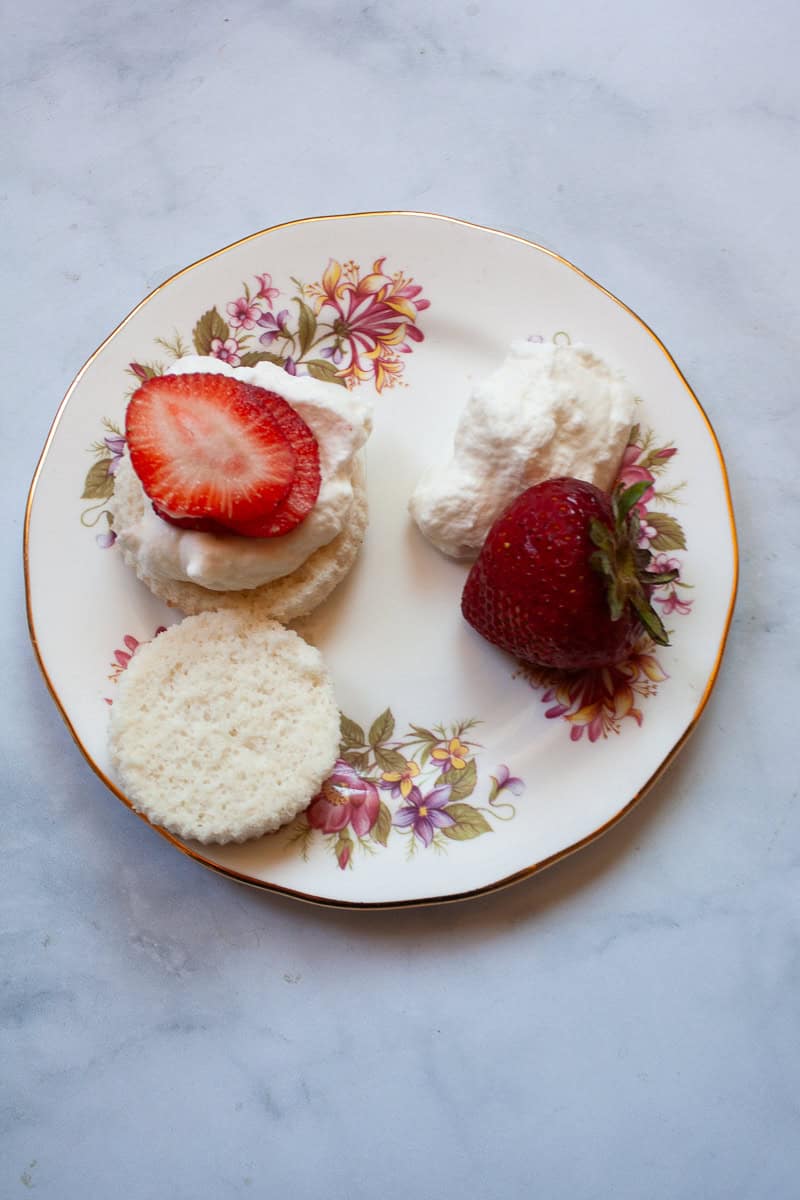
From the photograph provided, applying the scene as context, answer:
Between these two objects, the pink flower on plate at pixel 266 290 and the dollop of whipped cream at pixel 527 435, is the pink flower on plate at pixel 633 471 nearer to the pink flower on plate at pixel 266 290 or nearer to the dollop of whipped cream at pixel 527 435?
the dollop of whipped cream at pixel 527 435

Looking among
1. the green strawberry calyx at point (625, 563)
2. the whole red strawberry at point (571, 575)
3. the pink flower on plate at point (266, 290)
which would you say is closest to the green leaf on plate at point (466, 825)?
the whole red strawberry at point (571, 575)

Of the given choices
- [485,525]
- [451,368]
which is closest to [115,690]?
[485,525]

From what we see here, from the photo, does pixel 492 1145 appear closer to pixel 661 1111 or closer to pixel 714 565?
pixel 661 1111

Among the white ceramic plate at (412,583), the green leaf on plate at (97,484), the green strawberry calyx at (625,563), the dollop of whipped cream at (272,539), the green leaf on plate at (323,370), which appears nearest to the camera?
the green strawberry calyx at (625,563)

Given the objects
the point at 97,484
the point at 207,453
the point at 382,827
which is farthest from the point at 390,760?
the point at 97,484

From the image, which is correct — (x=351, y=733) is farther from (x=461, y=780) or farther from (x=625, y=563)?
(x=625, y=563)

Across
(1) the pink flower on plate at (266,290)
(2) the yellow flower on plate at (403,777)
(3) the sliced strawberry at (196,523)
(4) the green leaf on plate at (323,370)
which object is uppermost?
(1) the pink flower on plate at (266,290)
